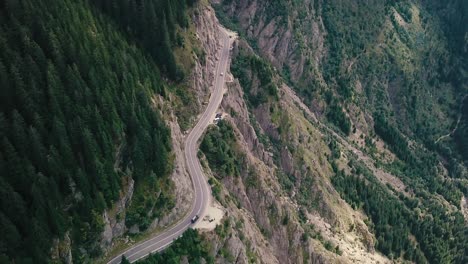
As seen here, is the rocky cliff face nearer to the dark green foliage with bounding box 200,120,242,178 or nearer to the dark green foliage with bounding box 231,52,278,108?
the dark green foliage with bounding box 200,120,242,178

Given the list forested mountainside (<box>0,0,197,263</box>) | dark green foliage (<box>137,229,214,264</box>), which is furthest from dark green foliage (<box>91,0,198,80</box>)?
dark green foliage (<box>137,229,214,264</box>)

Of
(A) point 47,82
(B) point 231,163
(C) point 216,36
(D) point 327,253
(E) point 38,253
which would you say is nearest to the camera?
(E) point 38,253

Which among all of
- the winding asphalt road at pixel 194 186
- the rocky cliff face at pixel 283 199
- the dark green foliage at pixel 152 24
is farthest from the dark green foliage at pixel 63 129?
the rocky cliff face at pixel 283 199

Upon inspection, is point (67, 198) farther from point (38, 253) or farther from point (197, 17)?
point (197, 17)

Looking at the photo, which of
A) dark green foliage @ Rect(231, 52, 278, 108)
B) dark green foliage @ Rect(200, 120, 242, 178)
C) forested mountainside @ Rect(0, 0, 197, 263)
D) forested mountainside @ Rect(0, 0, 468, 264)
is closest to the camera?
forested mountainside @ Rect(0, 0, 197, 263)

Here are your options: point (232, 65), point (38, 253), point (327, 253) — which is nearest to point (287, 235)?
point (327, 253)
